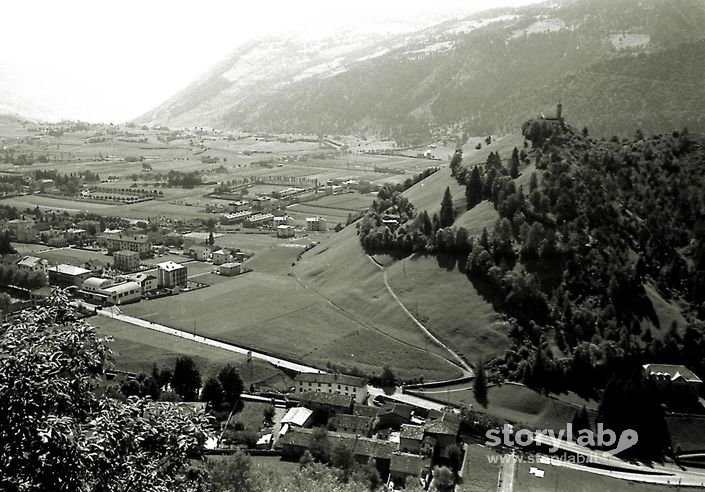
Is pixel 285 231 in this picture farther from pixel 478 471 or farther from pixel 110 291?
pixel 478 471

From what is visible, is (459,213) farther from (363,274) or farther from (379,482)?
(379,482)

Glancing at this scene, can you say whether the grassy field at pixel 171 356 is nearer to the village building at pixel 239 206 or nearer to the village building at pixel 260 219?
the village building at pixel 260 219

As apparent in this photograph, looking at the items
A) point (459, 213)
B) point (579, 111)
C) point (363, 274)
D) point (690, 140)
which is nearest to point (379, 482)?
point (363, 274)

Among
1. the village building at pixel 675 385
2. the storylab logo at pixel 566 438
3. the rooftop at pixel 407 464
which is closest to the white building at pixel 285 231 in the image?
the village building at pixel 675 385

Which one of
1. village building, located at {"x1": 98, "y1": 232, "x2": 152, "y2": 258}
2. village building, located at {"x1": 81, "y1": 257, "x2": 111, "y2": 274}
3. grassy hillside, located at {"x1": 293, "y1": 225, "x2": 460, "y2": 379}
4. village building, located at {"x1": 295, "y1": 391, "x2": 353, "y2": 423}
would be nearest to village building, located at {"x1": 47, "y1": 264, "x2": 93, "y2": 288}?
village building, located at {"x1": 81, "y1": 257, "x2": 111, "y2": 274}

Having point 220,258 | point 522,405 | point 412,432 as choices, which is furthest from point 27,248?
point 522,405

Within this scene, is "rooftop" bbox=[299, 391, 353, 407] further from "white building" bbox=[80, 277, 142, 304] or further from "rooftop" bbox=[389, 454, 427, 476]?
"white building" bbox=[80, 277, 142, 304]

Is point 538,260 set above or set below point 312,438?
above
